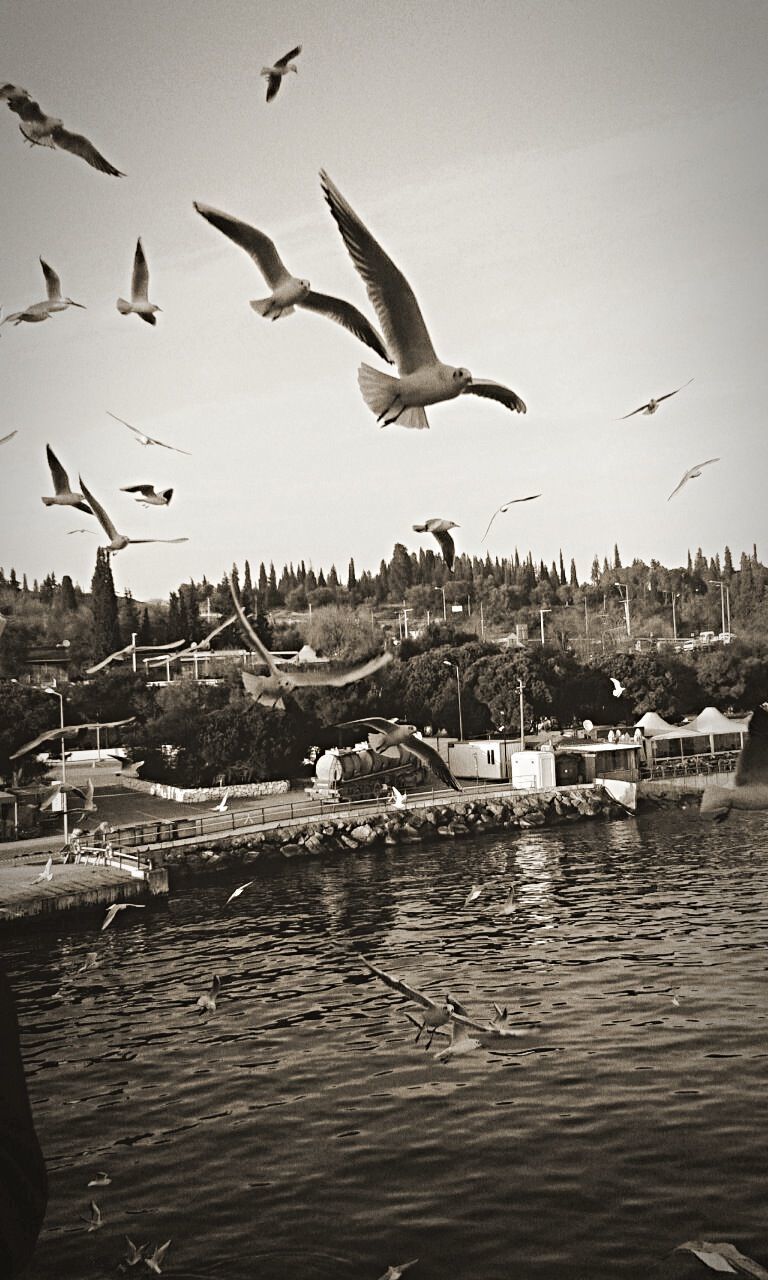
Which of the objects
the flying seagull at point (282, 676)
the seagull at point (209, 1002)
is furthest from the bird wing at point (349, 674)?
the seagull at point (209, 1002)

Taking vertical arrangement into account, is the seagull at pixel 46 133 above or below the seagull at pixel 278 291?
above

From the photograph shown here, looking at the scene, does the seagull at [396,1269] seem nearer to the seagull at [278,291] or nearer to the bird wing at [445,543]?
the bird wing at [445,543]

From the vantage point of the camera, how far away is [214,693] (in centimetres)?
2786

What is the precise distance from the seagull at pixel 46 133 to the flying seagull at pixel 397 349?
1.88 m

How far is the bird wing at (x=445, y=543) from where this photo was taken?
13.5ft

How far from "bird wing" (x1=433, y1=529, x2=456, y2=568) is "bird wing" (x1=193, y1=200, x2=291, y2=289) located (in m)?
1.14

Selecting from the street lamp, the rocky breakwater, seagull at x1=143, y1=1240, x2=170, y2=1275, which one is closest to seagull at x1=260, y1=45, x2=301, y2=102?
seagull at x1=143, y1=1240, x2=170, y2=1275

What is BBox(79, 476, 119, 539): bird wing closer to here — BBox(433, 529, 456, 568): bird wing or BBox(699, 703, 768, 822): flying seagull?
BBox(433, 529, 456, 568): bird wing

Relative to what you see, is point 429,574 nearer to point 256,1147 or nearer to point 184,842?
point 184,842

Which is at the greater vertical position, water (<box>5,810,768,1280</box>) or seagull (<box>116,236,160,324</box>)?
seagull (<box>116,236,160,324</box>)

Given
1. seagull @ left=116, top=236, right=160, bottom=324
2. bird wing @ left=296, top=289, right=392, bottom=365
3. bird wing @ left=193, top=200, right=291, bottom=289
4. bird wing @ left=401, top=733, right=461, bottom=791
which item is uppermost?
seagull @ left=116, top=236, right=160, bottom=324

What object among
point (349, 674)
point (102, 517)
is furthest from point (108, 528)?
point (349, 674)

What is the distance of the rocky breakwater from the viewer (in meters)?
18.7

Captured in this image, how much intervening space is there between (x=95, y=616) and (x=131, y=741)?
11.0ft
